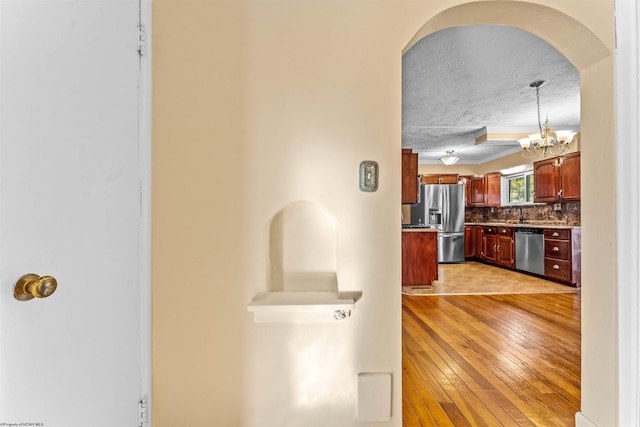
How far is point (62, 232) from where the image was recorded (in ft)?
3.06

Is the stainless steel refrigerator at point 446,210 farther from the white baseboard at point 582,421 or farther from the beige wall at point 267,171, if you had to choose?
the beige wall at point 267,171

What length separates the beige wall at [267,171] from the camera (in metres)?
1.40

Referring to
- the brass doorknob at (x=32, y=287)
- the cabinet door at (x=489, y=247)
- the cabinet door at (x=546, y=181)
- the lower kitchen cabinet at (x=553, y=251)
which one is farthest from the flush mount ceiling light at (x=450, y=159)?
the brass doorknob at (x=32, y=287)

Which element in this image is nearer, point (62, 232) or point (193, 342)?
point (62, 232)

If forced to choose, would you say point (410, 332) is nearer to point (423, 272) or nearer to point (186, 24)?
point (423, 272)

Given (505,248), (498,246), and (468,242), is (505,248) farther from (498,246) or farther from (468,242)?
(468,242)

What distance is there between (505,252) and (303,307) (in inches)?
237

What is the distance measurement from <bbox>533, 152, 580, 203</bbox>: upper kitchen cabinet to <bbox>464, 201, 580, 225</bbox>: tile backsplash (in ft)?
1.15

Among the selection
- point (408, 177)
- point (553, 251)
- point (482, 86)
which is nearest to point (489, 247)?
point (553, 251)

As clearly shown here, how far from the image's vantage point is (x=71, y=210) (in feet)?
3.16

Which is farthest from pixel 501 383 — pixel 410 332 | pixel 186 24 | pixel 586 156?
pixel 186 24

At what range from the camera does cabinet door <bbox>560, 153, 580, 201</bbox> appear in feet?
15.6

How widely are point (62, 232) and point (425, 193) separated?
6.48m

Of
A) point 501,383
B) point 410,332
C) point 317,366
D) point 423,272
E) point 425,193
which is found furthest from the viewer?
point 425,193
